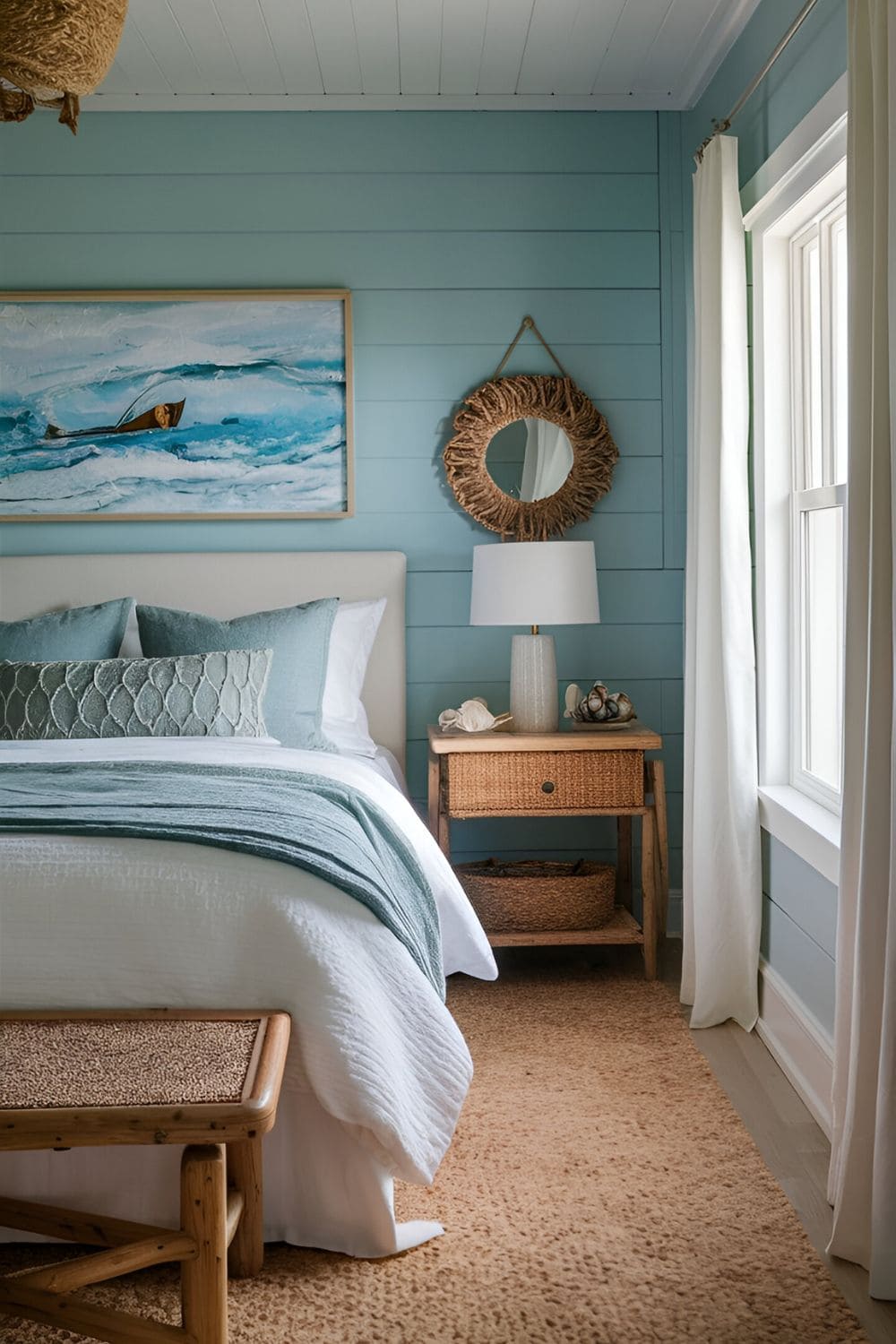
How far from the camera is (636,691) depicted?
3.90 metres

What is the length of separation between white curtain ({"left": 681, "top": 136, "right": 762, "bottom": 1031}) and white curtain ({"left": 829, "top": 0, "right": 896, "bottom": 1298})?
0.95 meters

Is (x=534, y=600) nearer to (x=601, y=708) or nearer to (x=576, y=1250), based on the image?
(x=601, y=708)

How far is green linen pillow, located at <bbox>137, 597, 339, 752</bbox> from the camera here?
3.26 metres

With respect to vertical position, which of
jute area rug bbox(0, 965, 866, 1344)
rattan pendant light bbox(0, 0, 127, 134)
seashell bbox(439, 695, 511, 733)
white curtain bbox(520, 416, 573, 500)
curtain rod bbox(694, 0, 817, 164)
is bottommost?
jute area rug bbox(0, 965, 866, 1344)

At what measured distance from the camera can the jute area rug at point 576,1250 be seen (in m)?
1.81

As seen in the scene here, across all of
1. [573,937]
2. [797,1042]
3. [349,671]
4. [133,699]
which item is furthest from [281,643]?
[797,1042]

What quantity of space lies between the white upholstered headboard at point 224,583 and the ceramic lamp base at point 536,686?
45 cm

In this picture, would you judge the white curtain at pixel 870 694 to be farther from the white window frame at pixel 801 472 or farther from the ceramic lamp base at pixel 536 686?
the ceramic lamp base at pixel 536 686

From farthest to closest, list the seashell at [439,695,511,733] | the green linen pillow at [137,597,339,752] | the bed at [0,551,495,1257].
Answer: the seashell at [439,695,511,733] → the green linen pillow at [137,597,339,752] → the bed at [0,551,495,1257]

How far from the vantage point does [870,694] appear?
1.85m

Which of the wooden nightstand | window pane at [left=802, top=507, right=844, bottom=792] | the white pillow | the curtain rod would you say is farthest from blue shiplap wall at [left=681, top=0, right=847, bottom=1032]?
the white pillow

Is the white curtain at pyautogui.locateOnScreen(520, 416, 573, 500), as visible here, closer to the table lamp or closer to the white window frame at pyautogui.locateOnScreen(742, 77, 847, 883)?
the table lamp

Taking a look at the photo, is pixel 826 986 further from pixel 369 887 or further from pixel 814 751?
pixel 369 887

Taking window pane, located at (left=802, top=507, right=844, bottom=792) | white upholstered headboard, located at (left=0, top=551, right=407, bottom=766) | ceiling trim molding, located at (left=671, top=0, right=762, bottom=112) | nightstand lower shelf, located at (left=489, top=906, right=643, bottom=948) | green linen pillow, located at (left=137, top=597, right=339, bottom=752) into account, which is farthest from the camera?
white upholstered headboard, located at (left=0, top=551, right=407, bottom=766)
